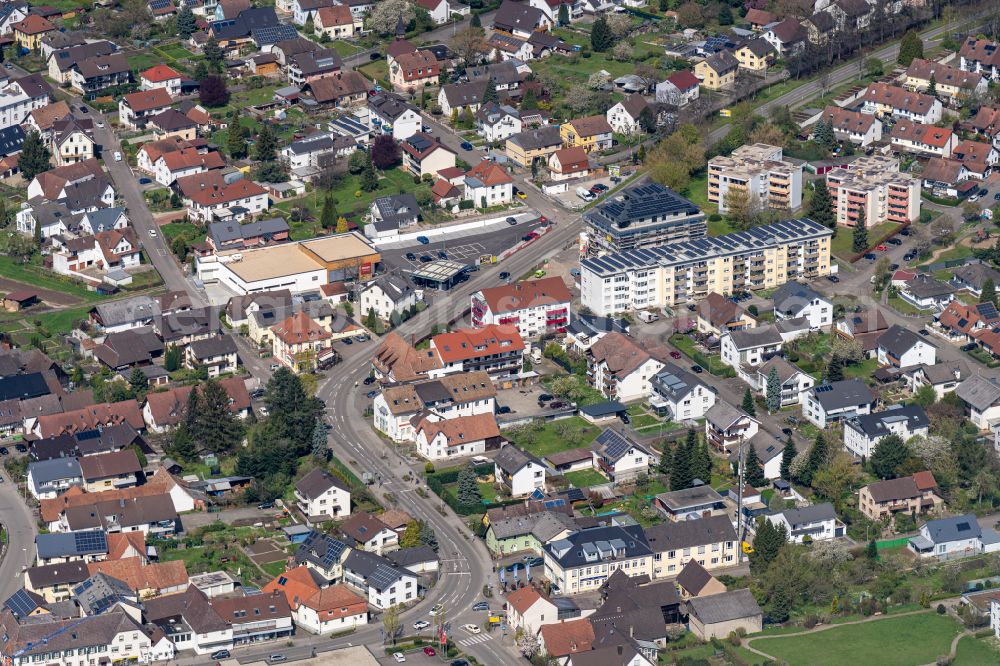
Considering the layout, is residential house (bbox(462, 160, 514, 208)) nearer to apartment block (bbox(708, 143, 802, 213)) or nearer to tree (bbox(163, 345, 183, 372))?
apartment block (bbox(708, 143, 802, 213))

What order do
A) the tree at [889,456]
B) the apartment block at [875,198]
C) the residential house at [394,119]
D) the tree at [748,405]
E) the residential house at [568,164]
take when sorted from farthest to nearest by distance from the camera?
1. the residential house at [394,119]
2. the residential house at [568,164]
3. the apartment block at [875,198]
4. the tree at [748,405]
5. the tree at [889,456]

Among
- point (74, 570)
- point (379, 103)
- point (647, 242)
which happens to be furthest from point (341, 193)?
point (74, 570)

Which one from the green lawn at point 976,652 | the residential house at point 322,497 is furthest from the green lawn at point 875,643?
the residential house at point 322,497

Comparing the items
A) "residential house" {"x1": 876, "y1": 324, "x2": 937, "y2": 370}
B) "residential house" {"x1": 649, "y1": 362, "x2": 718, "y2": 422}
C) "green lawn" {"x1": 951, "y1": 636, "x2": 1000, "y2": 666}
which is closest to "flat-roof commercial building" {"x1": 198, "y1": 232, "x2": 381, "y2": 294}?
"residential house" {"x1": 649, "y1": 362, "x2": 718, "y2": 422}

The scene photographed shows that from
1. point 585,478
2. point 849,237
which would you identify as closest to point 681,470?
point 585,478

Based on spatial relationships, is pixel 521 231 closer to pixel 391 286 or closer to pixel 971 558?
pixel 391 286

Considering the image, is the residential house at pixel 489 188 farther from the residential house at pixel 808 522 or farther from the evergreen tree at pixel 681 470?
the residential house at pixel 808 522

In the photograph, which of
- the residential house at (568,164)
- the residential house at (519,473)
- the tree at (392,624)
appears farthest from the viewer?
the residential house at (568,164)
